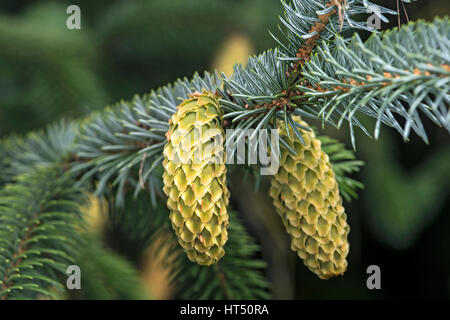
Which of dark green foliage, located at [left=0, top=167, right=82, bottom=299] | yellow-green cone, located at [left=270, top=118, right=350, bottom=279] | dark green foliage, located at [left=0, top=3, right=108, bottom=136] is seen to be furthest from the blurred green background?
yellow-green cone, located at [left=270, top=118, right=350, bottom=279]

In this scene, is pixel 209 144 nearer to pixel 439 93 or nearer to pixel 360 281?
pixel 439 93

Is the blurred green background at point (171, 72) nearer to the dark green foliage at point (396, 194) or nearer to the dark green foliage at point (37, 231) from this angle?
the dark green foliage at point (396, 194)

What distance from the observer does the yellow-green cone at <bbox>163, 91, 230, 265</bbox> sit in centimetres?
51

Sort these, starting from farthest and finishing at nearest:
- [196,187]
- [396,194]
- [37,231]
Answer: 1. [396,194]
2. [37,231]
3. [196,187]

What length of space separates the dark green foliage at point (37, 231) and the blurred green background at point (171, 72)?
1.66 ft

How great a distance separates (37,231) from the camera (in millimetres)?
756

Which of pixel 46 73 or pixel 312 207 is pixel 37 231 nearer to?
pixel 312 207

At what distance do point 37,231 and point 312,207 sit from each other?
1.54 feet

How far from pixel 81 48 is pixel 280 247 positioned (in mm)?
882

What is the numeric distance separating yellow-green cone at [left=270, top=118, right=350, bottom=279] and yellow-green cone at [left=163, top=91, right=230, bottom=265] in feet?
0.33

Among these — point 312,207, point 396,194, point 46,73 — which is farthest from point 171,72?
point 312,207

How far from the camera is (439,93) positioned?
1.46 ft

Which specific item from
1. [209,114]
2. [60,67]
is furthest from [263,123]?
[60,67]

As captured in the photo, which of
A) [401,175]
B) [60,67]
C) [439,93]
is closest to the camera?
[439,93]
